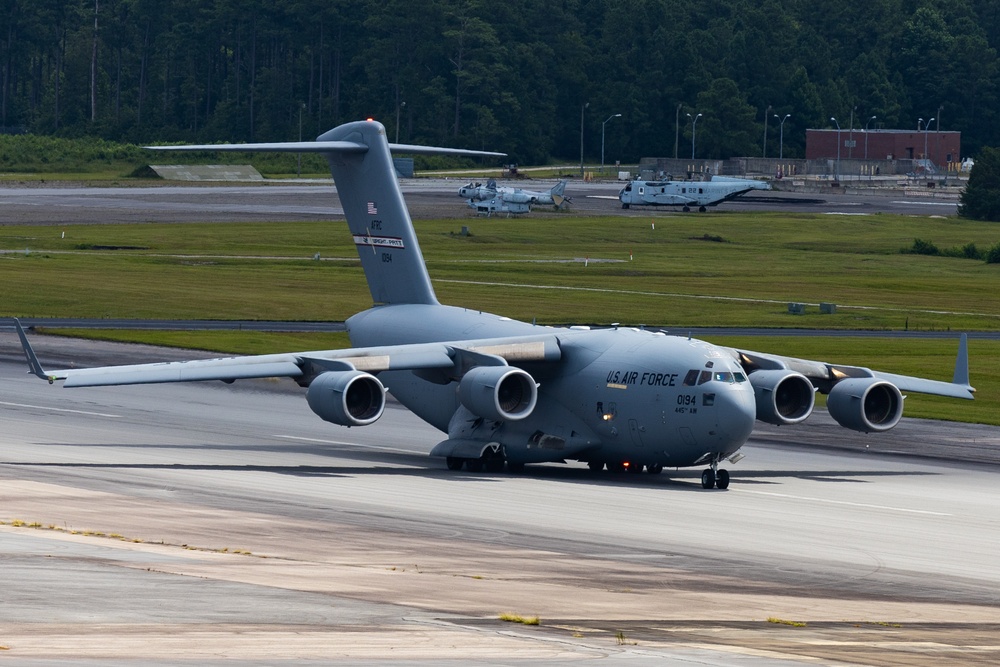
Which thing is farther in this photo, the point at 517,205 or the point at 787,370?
the point at 517,205

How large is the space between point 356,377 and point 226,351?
22593 millimetres

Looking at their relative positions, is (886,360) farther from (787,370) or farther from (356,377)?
(356,377)

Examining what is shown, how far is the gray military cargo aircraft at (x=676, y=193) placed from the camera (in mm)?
152500

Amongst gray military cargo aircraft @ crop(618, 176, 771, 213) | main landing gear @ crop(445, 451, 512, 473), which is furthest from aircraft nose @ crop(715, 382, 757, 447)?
gray military cargo aircraft @ crop(618, 176, 771, 213)

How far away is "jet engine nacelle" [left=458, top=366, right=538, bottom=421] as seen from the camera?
3397 cm

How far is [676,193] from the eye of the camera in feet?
502

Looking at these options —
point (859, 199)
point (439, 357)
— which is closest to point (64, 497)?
point (439, 357)

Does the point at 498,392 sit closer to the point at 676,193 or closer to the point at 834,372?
the point at 834,372

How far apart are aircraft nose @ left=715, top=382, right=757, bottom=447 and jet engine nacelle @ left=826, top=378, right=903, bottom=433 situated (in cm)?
428

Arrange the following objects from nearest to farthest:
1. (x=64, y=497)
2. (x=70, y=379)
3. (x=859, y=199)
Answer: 1. (x=64, y=497)
2. (x=70, y=379)
3. (x=859, y=199)

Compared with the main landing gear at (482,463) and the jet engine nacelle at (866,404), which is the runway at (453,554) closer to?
the main landing gear at (482,463)

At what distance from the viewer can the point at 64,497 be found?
1146 inches

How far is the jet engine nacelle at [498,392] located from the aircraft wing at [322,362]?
53cm

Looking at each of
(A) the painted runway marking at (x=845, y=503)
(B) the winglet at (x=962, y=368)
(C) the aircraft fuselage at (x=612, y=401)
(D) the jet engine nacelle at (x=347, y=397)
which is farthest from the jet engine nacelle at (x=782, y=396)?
(D) the jet engine nacelle at (x=347, y=397)
